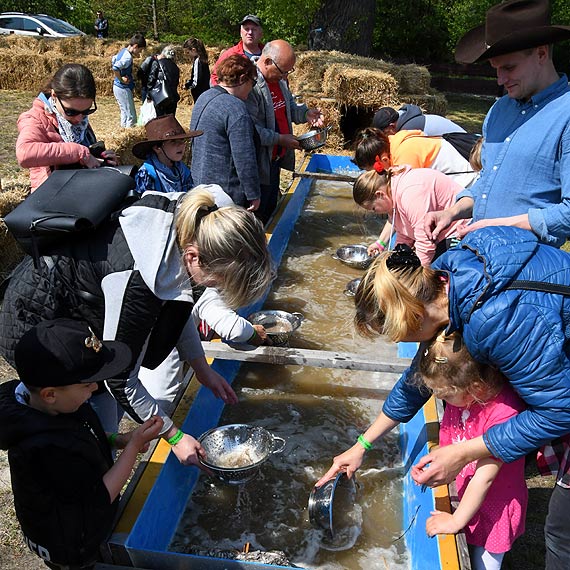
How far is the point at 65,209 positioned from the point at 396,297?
128 cm

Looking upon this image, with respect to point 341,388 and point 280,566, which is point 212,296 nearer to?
point 341,388

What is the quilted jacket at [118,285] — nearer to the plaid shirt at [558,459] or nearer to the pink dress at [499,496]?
the pink dress at [499,496]

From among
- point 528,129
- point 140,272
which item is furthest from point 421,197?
point 140,272

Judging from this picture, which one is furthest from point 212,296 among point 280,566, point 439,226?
point 280,566

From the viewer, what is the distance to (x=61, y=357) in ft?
6.07

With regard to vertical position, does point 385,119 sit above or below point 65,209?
below

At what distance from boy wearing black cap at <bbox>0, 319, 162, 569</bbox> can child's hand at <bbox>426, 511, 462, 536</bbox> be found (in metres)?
1.23

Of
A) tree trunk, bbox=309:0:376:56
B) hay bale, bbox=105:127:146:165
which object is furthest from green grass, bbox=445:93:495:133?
hay bale, bbox=105:127:146:165

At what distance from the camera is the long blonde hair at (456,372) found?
80.7 inches

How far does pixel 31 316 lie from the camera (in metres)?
2.21

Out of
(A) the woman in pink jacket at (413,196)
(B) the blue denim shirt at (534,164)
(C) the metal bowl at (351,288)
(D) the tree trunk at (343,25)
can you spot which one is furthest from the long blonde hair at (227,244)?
(D) the tree trunk at (343,25)

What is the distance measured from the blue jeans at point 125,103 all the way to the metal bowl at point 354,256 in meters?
6.17

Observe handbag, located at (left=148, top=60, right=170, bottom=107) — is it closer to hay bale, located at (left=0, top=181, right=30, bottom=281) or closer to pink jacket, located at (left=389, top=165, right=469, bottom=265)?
hay bale, located at (left=0, top=181, right=30, bottom=281)

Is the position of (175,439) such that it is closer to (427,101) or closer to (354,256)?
(354,256)
